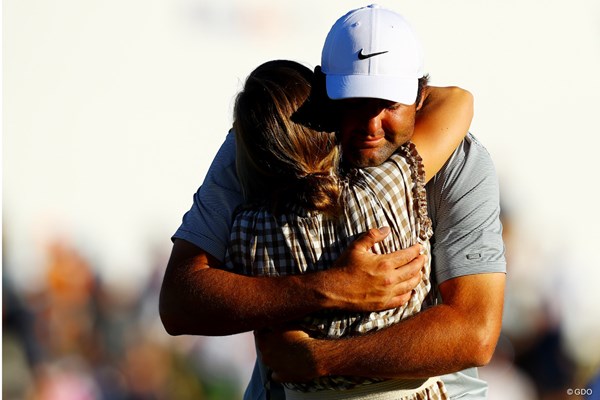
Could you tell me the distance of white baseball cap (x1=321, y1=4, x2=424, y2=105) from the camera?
7.52 ft

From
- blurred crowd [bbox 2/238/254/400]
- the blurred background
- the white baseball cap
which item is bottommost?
blurred crowd [bbox 2/238/254/400]

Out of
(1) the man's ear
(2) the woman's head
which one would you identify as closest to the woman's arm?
(1) the man's ear

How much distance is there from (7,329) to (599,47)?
3.31 meters

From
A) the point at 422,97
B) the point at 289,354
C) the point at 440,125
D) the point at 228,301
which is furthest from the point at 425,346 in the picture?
the point at 422,97

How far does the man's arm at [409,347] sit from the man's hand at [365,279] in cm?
7

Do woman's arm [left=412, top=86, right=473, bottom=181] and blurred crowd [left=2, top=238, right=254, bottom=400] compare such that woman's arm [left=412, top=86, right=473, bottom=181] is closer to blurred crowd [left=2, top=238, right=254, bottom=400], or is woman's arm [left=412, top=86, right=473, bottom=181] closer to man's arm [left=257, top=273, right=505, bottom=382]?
man's arm [left=257, top=273, right=505, bottom=382]

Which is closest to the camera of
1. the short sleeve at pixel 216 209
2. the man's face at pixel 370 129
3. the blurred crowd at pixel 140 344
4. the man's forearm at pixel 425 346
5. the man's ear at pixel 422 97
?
the man's forearm at pixel 425 346

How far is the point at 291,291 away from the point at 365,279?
16 centimetres

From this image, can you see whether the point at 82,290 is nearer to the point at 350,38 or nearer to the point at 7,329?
the point at 7,329

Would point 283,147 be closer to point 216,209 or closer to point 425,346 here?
point 216,209

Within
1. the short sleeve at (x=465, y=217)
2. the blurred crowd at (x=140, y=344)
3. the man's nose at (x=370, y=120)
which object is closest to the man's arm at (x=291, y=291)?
the short sleeve at (x=465, y=217)

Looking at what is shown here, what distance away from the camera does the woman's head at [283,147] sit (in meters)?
2.22

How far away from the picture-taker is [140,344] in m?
4.95

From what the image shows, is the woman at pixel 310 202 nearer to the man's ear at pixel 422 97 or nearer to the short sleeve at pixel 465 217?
the short sleeve at pixel 465 217
